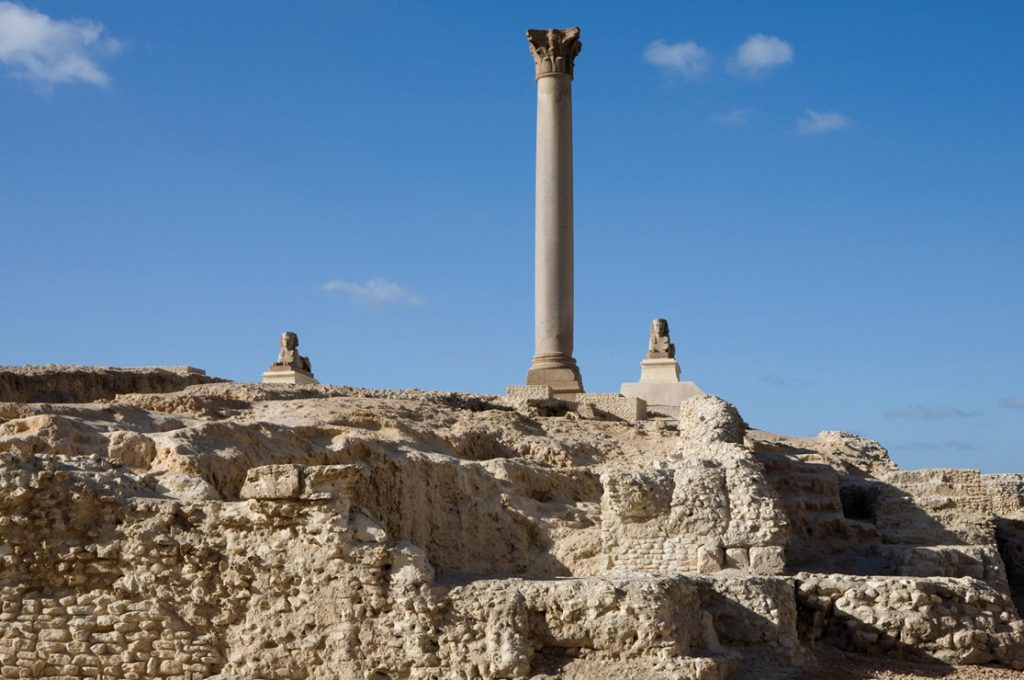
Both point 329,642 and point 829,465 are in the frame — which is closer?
point 329,642

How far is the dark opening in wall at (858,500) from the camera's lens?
18.7 metres

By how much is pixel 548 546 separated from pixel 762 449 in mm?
4848

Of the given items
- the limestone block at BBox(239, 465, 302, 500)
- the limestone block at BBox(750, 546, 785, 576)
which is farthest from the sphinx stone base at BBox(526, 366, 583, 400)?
the limestone block at BBox(239, 465, 302, 500)

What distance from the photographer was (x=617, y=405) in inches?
933

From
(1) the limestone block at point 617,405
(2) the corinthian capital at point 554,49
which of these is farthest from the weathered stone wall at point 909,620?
(2) the corinthian capital at point 554,49

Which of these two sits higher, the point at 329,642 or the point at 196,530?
the point at 196,530

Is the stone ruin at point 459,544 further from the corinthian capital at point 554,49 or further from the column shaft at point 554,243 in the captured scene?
the corinthian capital at point 554,49

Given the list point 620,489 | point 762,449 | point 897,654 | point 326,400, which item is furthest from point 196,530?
point 762,449

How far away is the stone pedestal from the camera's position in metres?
30.0

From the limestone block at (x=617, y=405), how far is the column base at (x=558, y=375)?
1742 millimetres

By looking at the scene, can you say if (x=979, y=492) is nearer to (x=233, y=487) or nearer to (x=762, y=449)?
(x=762, y=449)

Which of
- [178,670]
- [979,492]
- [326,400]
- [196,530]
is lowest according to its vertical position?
[178,670]

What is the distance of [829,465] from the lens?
20031mm

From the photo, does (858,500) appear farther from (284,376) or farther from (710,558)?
(284,376)
